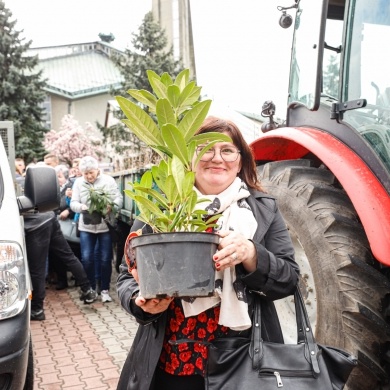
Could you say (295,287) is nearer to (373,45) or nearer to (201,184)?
(201,184)

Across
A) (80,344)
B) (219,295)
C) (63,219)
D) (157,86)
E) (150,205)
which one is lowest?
(80,344)

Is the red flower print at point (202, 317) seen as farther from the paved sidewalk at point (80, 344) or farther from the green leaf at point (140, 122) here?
the paved sidewalk at point (80, 344)

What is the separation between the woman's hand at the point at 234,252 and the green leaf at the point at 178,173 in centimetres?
20

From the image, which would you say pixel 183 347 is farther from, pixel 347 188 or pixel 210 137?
pixel 347 188

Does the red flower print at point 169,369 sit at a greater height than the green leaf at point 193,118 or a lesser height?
lesser

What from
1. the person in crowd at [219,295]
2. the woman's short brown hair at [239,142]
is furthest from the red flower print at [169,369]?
the woman's short brown hair at [239,142]

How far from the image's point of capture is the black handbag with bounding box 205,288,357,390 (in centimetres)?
170

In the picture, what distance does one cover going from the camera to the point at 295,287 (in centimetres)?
191

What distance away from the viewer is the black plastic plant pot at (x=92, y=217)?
6559 mm

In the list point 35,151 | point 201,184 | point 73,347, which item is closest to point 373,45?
point 201,184

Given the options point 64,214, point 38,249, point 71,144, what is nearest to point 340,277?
point 38,249

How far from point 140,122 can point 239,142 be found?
52cm

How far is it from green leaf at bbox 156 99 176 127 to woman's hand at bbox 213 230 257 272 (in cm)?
40

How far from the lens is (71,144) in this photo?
31141 millimetres
